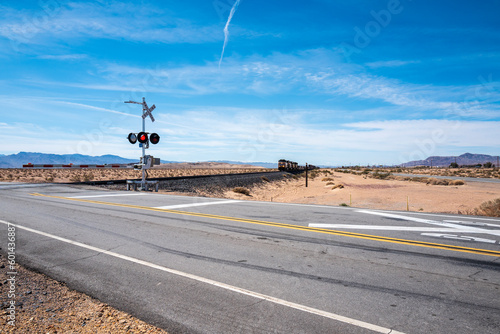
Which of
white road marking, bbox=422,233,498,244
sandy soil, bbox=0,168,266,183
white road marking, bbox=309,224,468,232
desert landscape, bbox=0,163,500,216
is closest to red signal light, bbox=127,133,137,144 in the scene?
desert landscape, bbox=0,163,500,216

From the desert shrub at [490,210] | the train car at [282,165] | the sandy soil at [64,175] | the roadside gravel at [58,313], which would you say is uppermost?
the train car at [282,165]

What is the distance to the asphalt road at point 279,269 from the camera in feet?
12.0

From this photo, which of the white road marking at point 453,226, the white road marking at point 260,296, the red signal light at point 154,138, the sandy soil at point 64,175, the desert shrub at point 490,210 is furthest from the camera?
the sandy soil at point 64,175

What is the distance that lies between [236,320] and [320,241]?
3.76m

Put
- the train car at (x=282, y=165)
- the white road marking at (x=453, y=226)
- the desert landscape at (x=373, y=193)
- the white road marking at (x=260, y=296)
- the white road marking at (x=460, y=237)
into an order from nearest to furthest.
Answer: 1. the white road marking at (x=260, y=296)
2. the white road marking at (x=460, y=237)
3. the white road marking at (x=453, y=226)
4. the desert landscape at (x=373, y=193)
5. the train car at (x=282, y=165)

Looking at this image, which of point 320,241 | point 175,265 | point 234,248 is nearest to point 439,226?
point 320,241

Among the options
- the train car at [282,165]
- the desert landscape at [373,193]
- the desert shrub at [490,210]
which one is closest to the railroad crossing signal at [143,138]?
the desert landscape at [373,193]

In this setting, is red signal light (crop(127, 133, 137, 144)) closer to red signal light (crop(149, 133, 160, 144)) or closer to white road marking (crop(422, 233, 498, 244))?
red signal light (crop(149, 133, 160, 144))

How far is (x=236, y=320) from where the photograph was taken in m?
3.59

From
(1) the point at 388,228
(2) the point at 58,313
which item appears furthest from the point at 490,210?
(2) the point at 58,313

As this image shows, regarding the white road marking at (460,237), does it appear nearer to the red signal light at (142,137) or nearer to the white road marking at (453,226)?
the white road marking at (453,226)

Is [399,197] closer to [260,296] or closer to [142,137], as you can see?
[142,137]

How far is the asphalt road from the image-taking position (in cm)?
364

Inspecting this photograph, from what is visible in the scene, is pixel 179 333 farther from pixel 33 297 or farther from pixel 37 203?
pixel 37 203
